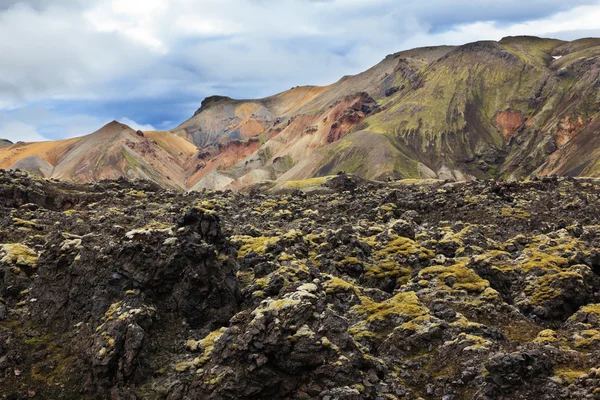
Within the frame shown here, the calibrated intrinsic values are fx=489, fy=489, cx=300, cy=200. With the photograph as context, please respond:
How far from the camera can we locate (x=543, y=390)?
85.0 ft

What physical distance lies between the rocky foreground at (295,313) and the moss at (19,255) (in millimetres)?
163

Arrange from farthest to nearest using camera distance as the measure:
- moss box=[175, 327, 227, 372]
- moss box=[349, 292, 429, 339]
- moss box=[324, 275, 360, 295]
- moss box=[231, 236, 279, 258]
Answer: moss box=[231, 236, 279, 258]
moss box=[324, 275, 360, 295]
moss box=[349, 292, 429, 339]
moss box=[175, 327, 227, 372]

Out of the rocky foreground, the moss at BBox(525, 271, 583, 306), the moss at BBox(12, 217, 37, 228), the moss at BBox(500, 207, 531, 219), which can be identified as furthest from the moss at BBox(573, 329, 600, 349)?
the moss at BBox(12, 217, 37, 228)

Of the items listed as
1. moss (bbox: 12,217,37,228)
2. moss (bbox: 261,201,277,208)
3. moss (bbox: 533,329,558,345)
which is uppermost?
moss (bbox: 12,217,37,228)

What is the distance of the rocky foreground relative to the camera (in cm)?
2775

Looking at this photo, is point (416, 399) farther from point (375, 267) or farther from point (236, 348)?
point (375, 267)

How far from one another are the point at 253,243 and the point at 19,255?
2265 centimetres

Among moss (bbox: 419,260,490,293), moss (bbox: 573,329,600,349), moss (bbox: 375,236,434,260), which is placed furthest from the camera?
moss (bbox: 375,236,434,260)

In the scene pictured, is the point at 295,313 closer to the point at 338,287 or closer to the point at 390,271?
the point at 338,287

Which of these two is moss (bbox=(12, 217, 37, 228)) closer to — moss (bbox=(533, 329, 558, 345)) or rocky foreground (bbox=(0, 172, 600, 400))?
rocky foreground (bbox=(0, 172, 600, 400))

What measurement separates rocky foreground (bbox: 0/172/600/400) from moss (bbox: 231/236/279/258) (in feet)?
0.74

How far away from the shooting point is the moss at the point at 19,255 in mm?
43906

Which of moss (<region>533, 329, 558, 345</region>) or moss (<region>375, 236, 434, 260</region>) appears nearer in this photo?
moss (<region>533, 329, 558, 345</region>)

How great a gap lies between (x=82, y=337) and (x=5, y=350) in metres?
4.89
